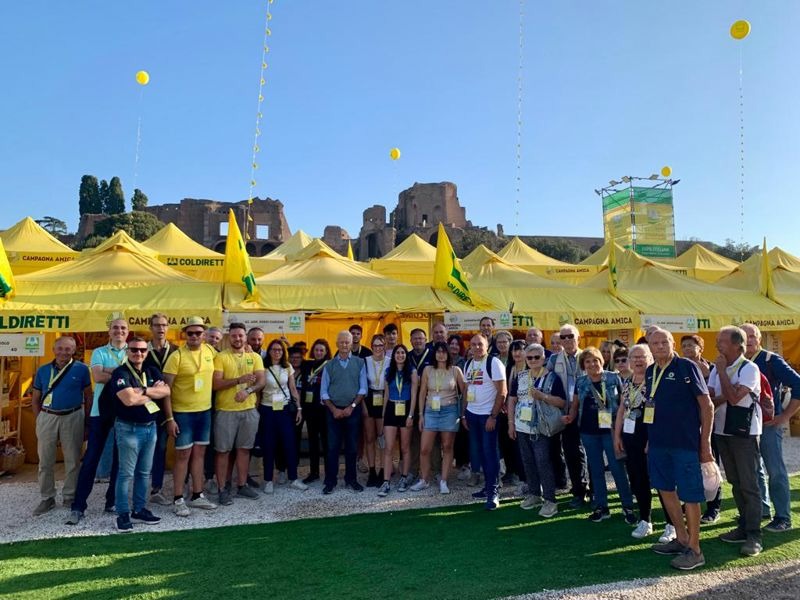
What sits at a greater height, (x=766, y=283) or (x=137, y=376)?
(x=766, y=283)

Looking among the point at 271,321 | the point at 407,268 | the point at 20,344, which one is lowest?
the point at 20,344

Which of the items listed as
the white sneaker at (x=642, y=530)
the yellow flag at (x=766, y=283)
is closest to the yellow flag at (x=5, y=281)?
the white sneaker at (x=642, y=530)

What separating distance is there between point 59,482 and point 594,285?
370 inches

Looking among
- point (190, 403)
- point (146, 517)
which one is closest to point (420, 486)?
point (190, 403)

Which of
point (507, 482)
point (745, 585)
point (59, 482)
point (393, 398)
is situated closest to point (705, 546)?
point (745, 585)

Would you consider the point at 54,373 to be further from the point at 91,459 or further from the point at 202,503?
the point at 202,503

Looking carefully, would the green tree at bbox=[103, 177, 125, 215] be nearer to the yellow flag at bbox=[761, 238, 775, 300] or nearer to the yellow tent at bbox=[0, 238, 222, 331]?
the yellow tent at bbox=[0, 238, 222, 331]

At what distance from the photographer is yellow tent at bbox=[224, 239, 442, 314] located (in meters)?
7.14

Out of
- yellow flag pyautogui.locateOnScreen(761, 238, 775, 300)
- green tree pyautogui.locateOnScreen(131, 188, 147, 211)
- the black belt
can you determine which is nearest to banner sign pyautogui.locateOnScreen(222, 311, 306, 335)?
the black belt

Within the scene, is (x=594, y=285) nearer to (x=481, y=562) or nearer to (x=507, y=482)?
(x=507, y=482)

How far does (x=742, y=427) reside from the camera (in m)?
3.89

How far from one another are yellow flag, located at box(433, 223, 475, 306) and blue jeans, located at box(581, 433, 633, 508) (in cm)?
356

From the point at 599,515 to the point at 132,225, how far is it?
43.5 meters

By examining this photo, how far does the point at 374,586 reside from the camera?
3.37m
